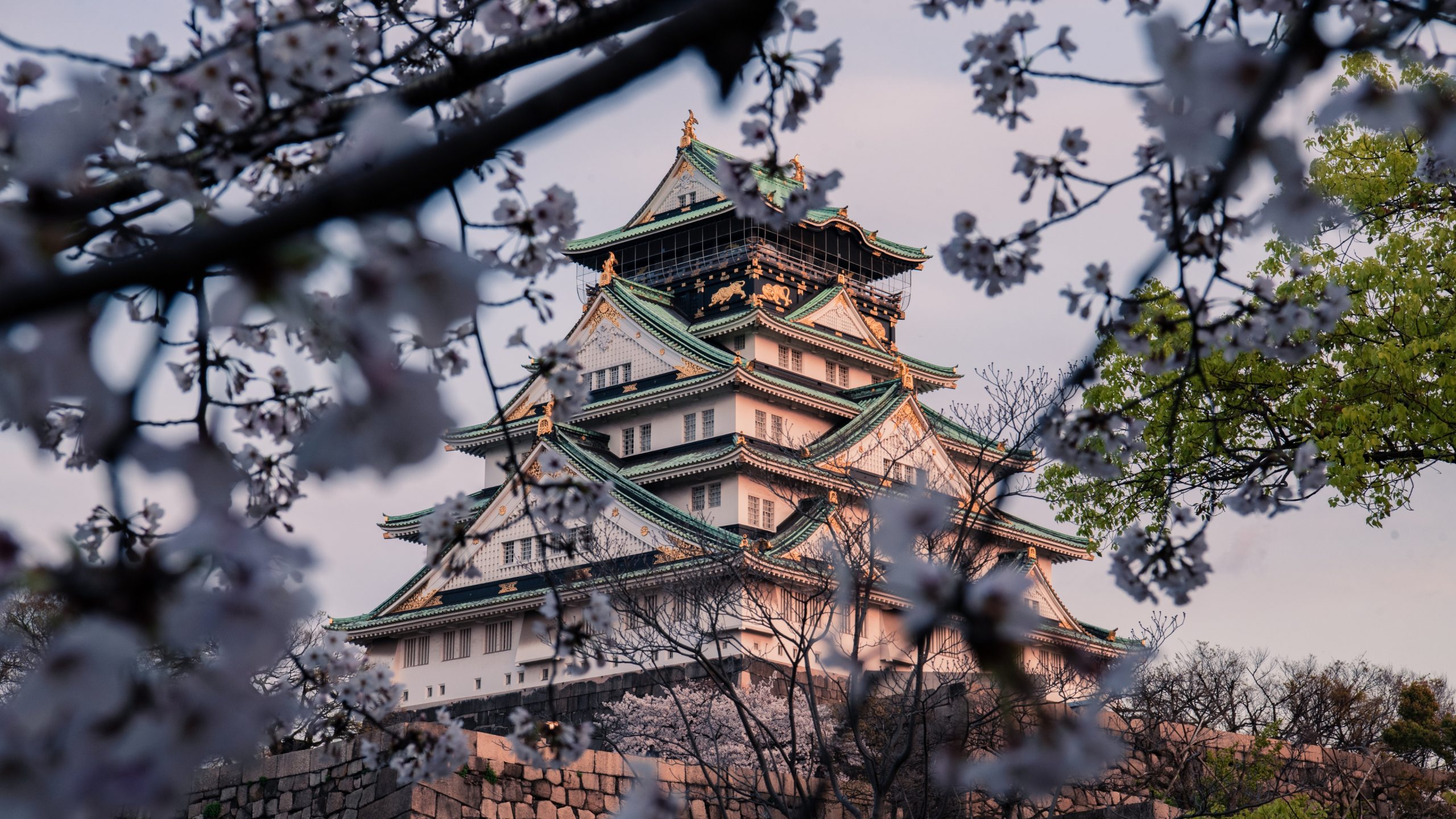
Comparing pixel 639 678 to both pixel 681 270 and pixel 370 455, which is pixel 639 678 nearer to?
pixel 681 270

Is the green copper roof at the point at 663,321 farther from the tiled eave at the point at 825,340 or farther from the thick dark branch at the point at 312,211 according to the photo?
the thick dark branch at the point at 312,211

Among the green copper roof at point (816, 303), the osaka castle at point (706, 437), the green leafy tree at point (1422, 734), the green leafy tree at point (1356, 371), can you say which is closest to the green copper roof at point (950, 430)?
the osaka castle at point (706, 437)

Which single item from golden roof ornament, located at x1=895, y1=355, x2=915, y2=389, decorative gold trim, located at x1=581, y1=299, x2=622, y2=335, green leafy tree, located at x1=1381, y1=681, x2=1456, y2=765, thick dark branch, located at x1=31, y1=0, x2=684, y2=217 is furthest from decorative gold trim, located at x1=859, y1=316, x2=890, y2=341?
thick dark branch, located at x1=31, y1=0, x2=684, y2=217

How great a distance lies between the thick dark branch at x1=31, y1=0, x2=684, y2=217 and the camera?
2.61m

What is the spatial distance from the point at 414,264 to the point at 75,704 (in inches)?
26.3

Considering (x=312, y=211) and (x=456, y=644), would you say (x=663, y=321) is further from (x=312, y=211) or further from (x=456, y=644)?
(x=312, y=211)

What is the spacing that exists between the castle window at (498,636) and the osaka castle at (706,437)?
0.05 meters

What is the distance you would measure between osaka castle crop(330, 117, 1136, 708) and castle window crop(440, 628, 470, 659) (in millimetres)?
35

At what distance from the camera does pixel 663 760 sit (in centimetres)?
1344

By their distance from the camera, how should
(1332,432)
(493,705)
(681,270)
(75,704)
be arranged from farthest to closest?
(681,270), (493,705), (1332,432), (75,704)

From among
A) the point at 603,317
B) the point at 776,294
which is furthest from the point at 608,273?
the point at 776,294

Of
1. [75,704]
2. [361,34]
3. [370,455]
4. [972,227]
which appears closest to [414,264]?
[370,455]

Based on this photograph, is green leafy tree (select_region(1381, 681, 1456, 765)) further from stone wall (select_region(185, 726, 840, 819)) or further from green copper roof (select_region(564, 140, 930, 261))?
stone wall (select_region(185, 726, 840, 819))

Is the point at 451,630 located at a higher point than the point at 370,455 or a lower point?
higher
